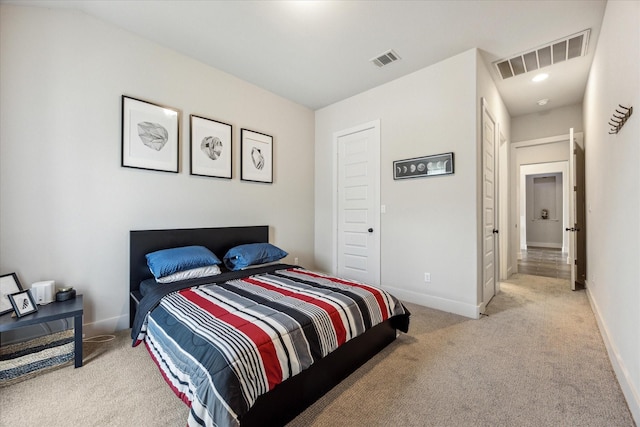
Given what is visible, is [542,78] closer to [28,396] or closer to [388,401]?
[388,401]

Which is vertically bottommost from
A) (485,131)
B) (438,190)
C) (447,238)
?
(447,238)

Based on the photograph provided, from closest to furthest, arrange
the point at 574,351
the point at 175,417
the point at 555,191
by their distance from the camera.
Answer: the point at 175,417
the point at 574,351
the point at 555,191

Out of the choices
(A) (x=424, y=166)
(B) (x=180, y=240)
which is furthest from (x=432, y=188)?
(B) (x=180, y=240)

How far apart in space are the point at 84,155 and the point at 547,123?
21.3ft

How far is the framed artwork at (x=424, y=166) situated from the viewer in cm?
308

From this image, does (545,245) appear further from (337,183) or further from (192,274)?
(192,274)

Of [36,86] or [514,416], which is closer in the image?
[514,416]

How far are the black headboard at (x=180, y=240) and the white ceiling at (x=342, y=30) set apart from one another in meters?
1.96

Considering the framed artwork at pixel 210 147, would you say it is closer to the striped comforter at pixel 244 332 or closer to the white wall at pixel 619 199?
the striped comforter at pixel 244 332

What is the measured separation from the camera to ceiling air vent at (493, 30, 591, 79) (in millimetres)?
2748

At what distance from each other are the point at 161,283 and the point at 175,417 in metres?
1.20

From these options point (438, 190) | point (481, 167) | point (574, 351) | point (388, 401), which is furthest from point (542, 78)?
point (388, 401)

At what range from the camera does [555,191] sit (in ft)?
27.1

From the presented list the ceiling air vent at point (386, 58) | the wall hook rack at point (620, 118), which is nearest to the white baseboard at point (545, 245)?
the wall hook rack at point (620, 118)
